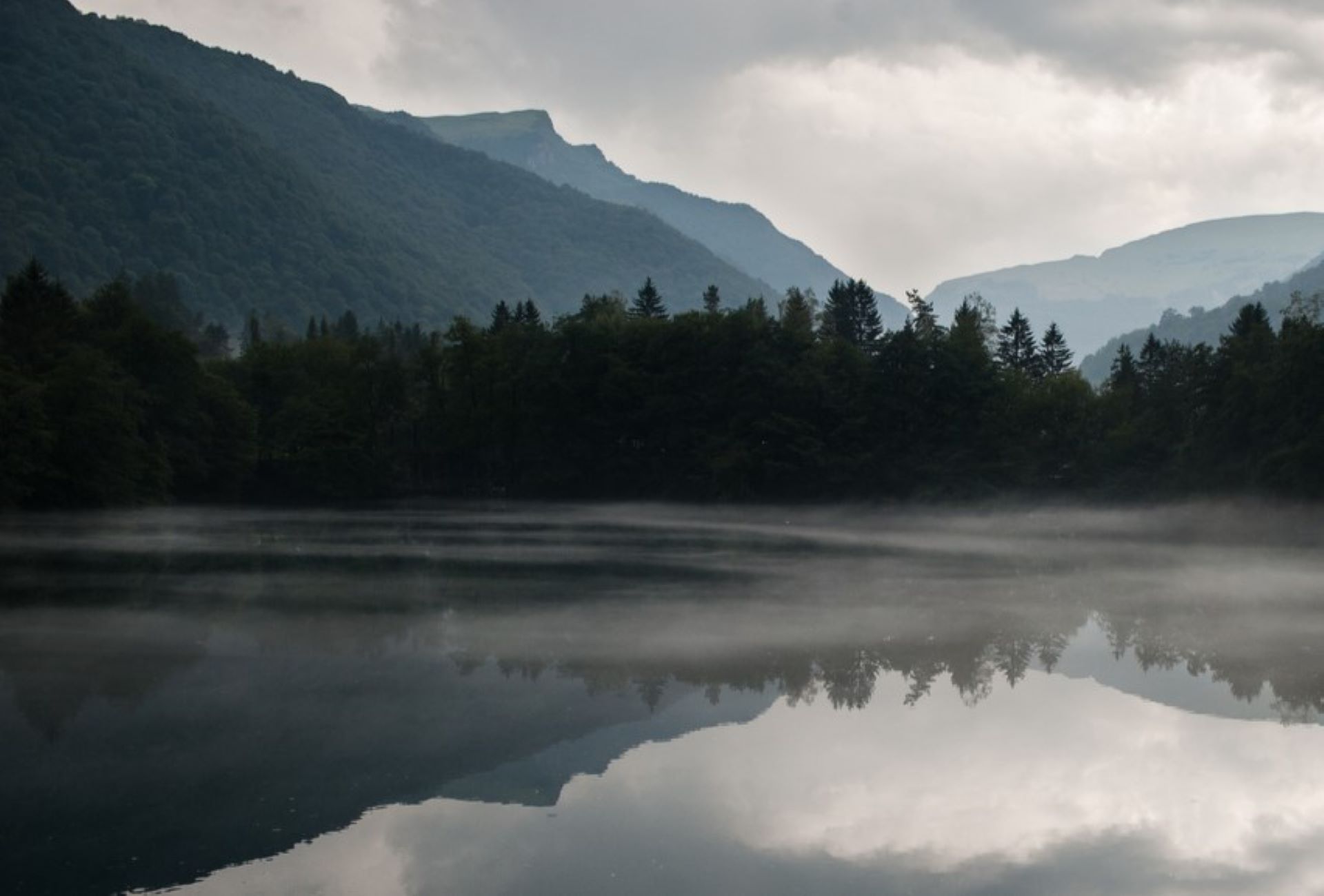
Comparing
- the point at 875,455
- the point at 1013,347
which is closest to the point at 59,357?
the point at 875,455

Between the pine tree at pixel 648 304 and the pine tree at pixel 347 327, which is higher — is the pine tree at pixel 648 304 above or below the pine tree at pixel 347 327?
below

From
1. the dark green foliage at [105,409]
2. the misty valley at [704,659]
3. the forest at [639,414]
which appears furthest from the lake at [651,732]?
the forest at [639,414]

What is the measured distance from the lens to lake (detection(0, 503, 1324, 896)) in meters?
12.3

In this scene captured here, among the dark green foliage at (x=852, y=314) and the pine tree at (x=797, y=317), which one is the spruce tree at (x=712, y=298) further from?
the dark green foliage at (x=852, y=314)

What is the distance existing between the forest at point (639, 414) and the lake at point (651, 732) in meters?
28.4

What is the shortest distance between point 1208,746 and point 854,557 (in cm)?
2552

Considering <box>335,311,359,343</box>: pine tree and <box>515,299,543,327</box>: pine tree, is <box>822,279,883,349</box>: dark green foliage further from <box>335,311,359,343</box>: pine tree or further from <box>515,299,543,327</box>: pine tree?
<box>335,311,359,343</box>: pine tree

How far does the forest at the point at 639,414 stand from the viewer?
6197 cm

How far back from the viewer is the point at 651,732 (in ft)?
57.9

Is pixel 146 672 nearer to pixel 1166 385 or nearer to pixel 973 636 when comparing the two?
pixel 973 636

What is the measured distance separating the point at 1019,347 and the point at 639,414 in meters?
44.2

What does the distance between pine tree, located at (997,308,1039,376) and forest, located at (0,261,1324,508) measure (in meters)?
9.43

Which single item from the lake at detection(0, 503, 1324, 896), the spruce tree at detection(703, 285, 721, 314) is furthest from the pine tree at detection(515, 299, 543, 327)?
the lake at detection(0, 503, 1324, 896)

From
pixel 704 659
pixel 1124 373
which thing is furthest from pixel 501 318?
pixel 704 659
